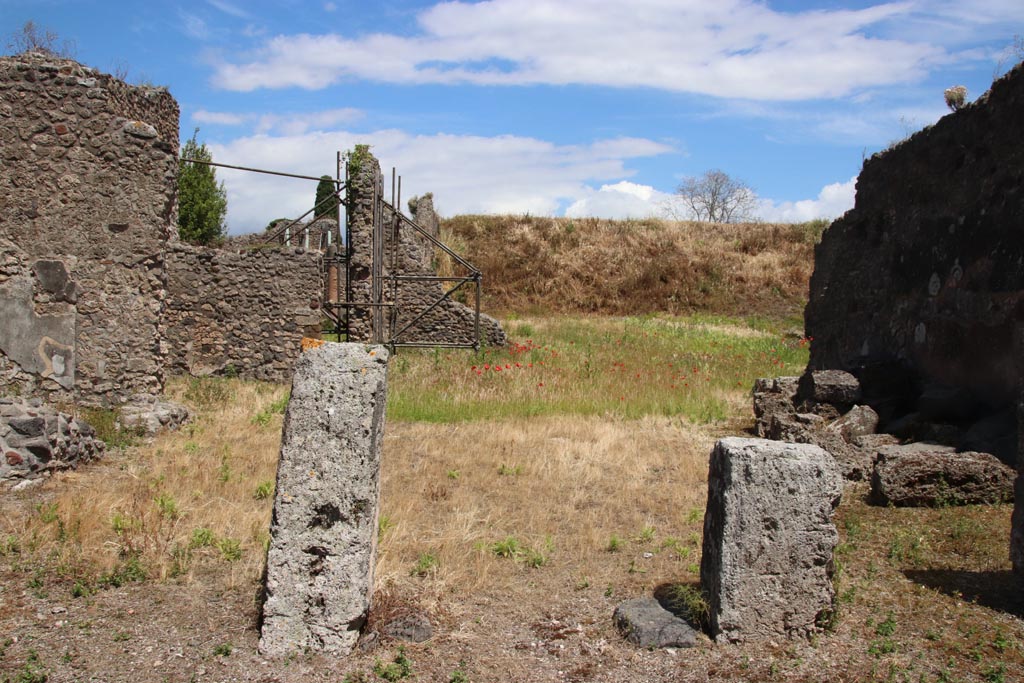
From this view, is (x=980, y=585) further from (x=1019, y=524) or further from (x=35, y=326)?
(x=35, y=326)

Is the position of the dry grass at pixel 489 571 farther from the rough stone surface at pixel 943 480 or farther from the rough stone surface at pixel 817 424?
the rough stone surface at pixel 817 424

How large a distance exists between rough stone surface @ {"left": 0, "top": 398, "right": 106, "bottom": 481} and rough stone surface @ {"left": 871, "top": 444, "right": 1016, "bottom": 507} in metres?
6.91

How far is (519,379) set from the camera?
42.6ft

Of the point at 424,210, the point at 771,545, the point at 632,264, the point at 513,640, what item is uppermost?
the point at 424,210

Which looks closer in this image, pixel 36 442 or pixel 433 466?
pixel 36 442

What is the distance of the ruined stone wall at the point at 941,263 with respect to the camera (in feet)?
26.8

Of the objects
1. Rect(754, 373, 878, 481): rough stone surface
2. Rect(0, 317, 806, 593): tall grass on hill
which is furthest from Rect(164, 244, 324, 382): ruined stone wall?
Rect(754, 373, 878, 481): rough stone surface

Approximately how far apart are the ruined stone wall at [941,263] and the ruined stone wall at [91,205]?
8175mm

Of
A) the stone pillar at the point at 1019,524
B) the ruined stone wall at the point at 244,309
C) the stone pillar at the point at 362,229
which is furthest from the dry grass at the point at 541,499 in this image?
the stone pillar at the point at 362,229

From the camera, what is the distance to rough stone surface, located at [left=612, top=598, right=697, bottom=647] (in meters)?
4.34

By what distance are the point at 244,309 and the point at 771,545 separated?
411 inches

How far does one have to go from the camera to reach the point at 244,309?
13094 millimetres

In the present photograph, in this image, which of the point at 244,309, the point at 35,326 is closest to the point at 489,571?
the point at 35,326

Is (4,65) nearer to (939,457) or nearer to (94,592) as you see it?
(94,592)
